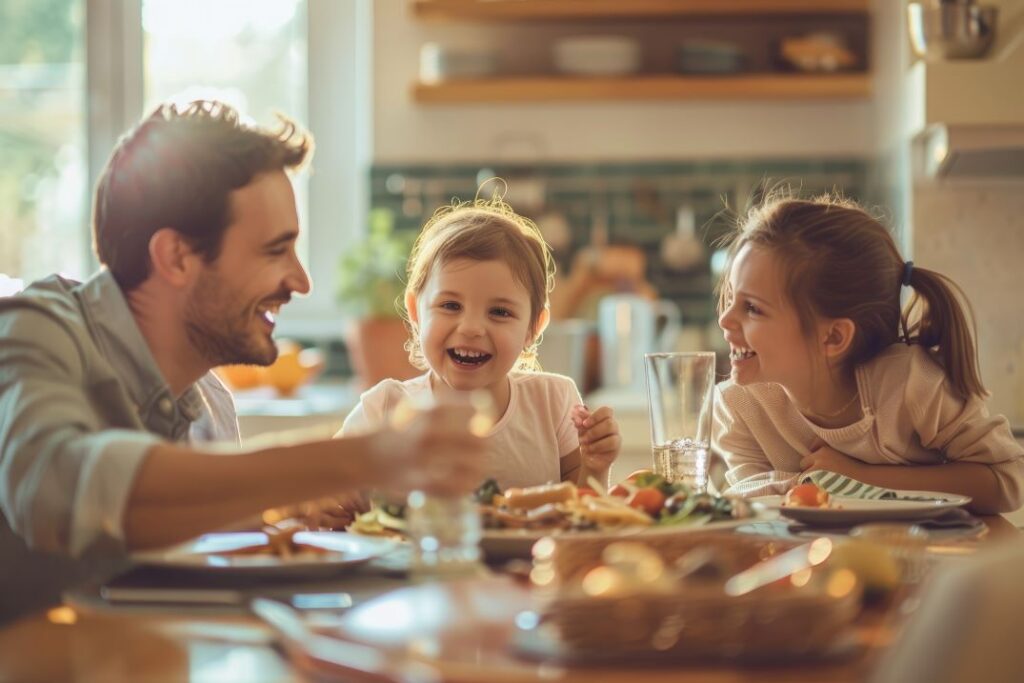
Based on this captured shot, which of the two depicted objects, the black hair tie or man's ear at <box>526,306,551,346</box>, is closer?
the black hair tie

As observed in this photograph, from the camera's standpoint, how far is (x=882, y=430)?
1.87 metres

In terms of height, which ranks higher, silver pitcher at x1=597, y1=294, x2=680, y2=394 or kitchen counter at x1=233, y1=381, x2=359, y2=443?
silver pitcher at x1=597, y1=294, x2=680, y2=394

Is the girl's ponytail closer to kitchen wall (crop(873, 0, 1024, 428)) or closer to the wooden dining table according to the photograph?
the wooden dining table

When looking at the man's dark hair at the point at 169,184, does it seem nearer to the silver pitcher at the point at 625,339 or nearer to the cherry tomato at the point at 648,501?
the cherry tomato at the point at 648,501

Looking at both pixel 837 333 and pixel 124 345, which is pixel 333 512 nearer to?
pixel 124 345

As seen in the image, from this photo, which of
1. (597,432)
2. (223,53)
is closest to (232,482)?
(597,432)

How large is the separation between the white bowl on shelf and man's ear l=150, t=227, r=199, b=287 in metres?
2.69

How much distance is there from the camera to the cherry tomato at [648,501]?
4.54 ft

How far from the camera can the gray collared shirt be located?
111 centimetres

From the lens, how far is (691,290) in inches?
163

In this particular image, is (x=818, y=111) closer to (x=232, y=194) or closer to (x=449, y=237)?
(x=449, y=237)

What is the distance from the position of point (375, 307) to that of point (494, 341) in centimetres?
176

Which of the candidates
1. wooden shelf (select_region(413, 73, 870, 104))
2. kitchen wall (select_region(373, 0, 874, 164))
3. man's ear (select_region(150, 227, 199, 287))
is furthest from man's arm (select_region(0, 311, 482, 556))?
kitchen wall (select_region(373, 0, 874, 164))

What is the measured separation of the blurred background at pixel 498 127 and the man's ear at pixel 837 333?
135 cm
